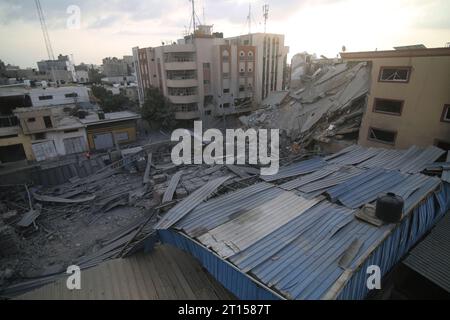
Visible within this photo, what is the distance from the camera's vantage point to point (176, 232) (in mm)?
7422

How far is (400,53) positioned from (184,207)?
1517cm

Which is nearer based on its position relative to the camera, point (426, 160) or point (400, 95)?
point (426, 160)

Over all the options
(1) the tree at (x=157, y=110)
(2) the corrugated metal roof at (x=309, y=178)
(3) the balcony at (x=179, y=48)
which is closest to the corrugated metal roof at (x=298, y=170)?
(2) the corrugated metal roof at (x=309, y=178)

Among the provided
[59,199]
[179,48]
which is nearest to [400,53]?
[59,199]

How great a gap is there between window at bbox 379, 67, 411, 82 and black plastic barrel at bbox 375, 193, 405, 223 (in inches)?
432

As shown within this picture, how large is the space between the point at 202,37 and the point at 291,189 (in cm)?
3268

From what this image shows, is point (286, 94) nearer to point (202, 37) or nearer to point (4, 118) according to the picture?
point (202, 37)

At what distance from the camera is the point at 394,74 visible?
14742 mm

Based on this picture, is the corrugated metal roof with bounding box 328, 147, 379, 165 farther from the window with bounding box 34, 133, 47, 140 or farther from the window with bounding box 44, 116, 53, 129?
the window with bounding box 34, 133, 47, 140

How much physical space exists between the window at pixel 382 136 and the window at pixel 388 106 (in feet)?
4.18

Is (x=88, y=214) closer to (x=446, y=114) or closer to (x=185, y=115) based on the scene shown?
(x=446, y=114)

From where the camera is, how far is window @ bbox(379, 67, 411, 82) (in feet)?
46.5

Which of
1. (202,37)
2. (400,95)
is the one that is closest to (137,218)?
(400,95)

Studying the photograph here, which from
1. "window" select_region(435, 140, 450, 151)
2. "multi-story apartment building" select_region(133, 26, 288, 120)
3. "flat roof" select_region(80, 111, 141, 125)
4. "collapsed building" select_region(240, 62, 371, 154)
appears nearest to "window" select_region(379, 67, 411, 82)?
"collapsed building" select_region(240, 62, 371, 154)
